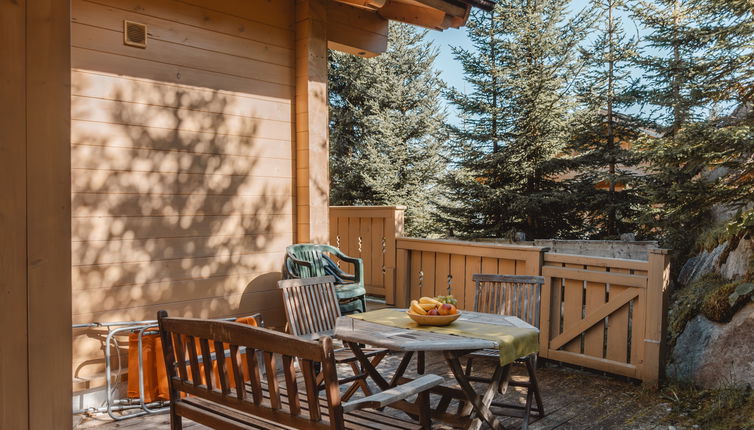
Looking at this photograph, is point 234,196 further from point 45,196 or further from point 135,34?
point 45,196

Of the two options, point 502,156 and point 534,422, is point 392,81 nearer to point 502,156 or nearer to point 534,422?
point 502,156

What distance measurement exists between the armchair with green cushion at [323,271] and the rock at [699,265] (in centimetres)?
346

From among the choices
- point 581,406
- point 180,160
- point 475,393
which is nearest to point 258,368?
point 475,393

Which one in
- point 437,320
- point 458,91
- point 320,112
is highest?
point 458,91

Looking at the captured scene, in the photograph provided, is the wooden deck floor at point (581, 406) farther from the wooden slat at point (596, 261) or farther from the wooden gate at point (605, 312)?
the wooden slat at point (596, 261)

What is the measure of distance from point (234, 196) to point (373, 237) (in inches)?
84.2

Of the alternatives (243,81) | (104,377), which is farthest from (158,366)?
(243,81)

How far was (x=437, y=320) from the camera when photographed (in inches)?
114

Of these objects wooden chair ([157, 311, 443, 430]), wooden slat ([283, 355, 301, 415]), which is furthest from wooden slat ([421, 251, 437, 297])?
wooden slat ([283, 355, 301, 415])

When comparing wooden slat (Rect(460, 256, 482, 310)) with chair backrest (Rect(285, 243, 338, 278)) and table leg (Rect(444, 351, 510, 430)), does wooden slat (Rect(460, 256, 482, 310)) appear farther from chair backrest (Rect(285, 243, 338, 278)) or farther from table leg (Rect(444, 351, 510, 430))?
table leg (Rect(444, 351, 510, 430))

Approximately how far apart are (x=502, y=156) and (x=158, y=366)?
7.20 m

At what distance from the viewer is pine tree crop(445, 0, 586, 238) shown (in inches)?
362

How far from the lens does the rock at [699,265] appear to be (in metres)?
5.22

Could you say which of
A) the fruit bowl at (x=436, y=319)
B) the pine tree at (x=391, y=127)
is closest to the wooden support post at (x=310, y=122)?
the fruit bowl at (x=436, y=319)
